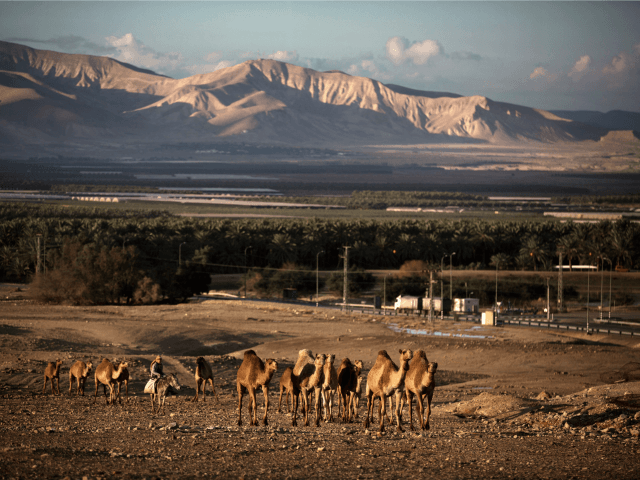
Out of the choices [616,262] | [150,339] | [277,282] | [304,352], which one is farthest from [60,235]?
[304,352]

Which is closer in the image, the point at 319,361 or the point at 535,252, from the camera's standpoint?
the point at 319,361

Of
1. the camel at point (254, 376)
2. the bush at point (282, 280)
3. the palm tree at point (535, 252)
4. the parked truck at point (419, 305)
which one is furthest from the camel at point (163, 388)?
the palm tree at point (535, 252)

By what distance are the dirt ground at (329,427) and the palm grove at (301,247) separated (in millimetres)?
41516

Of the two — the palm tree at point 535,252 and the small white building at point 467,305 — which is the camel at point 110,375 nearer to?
the small white building at point 467,305

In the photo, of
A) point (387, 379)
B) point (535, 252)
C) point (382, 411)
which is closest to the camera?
point (382, 411)

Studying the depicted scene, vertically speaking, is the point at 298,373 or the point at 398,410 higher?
the point at 298,373

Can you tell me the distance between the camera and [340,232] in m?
109

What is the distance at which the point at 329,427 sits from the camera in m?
15.8

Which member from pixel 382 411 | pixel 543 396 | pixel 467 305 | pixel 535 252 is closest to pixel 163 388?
pixel 382 411

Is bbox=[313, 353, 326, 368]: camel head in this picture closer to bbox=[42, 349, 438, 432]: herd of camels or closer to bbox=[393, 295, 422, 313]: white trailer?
bbox=[42, 349, 438, 432]: herd of camels

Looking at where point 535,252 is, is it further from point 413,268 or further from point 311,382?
point 311,382

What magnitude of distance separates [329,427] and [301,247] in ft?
286

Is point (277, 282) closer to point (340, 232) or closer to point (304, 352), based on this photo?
point (340, 232)

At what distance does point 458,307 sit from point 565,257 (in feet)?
113
